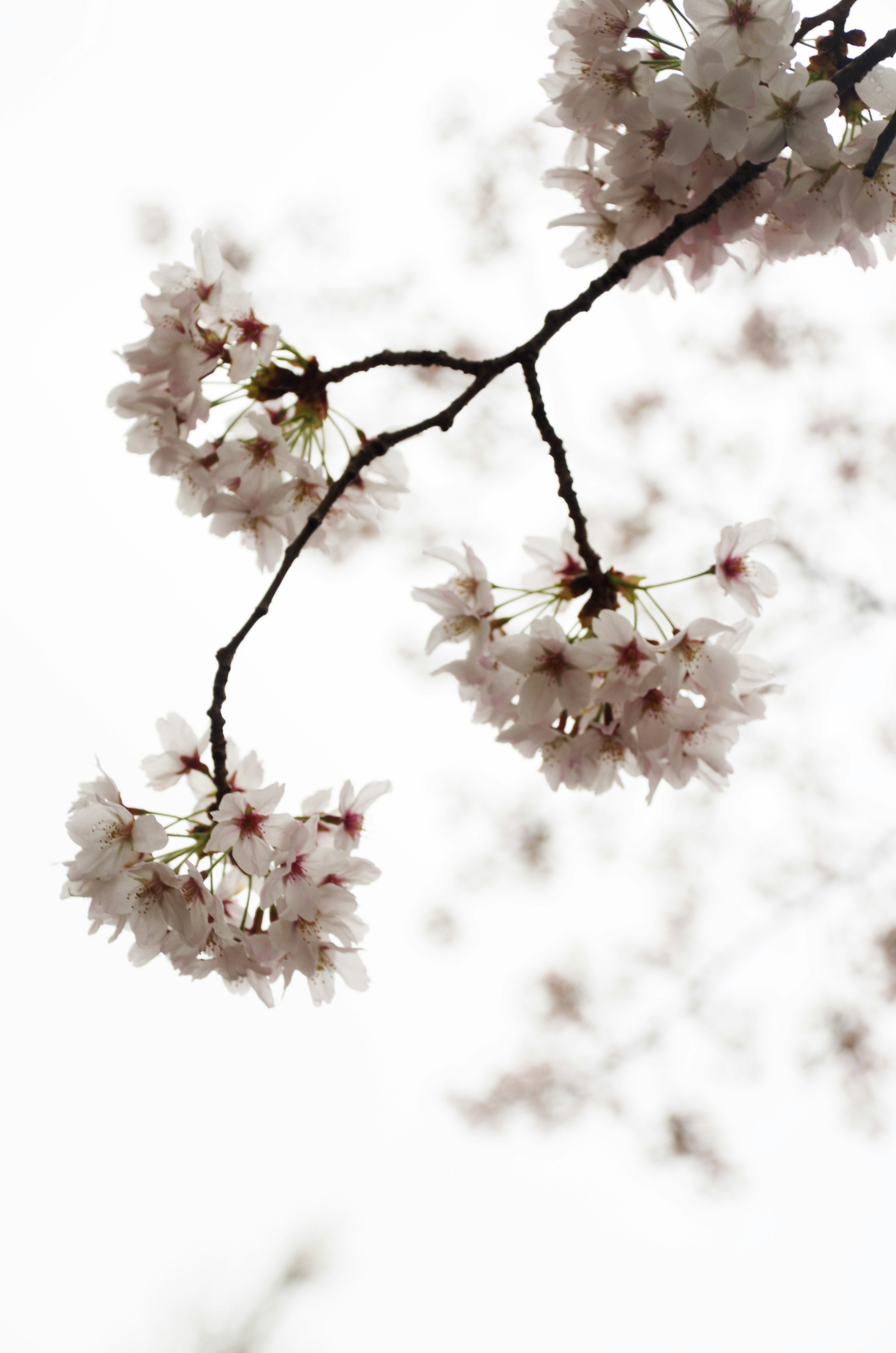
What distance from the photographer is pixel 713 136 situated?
31.4 inches

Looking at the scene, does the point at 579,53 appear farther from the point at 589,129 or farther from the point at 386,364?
the point at 386,364

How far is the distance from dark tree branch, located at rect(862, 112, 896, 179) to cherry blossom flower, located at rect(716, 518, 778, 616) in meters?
0.33

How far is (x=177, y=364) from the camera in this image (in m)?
0.89

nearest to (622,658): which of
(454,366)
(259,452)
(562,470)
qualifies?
(562,470)

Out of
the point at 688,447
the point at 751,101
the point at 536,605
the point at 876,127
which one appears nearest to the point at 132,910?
the point at 536,605

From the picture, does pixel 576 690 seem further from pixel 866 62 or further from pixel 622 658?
pixel 866 62

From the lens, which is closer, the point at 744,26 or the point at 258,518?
the point at 744,26

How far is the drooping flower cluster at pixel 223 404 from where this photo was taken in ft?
2.92

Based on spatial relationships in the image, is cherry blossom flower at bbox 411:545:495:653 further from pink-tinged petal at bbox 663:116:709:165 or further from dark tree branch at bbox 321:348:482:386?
pink-tinged petal at bbox 663:116:709:165

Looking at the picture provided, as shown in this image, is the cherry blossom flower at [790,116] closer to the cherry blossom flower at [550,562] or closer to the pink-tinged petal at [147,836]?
the cherry blossom flower at [550,562]

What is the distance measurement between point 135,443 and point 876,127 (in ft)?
2.70

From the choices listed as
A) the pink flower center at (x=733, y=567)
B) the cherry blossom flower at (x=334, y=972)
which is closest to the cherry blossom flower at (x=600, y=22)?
the pink flower center at (x=733, y=567)

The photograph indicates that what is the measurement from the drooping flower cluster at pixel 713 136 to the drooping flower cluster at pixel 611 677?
0.32m

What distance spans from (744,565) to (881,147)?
16.1 inches
